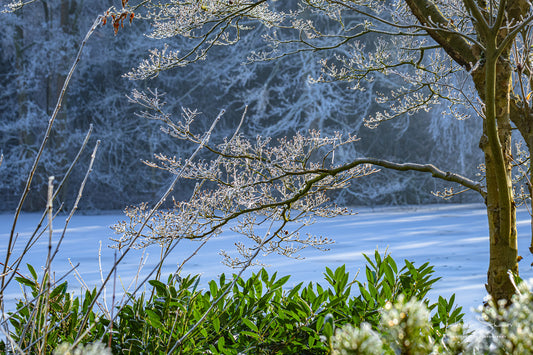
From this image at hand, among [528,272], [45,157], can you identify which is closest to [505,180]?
[528,272]

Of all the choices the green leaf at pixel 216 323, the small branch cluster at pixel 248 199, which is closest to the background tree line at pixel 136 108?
the small branch cluster at pixel 248 199

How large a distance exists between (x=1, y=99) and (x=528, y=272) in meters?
14.5

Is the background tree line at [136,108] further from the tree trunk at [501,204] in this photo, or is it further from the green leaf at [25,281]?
the green leaf at [25,281]

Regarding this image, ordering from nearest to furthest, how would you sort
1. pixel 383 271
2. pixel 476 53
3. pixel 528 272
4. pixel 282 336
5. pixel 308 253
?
pixel 282 336 < pixel 383 271 < pixel 476 53 < pixel 528 272 < pixel 308 253

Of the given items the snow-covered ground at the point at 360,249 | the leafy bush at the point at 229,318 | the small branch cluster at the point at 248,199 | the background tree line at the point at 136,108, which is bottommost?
the snow-covered ground at the point at 360,249

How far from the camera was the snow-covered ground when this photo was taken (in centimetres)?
647

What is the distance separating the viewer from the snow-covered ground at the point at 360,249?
6.47m

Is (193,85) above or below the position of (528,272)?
above

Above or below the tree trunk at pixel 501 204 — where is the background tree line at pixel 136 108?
above

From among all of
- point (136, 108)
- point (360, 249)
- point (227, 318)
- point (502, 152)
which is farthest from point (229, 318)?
point (136, 108)

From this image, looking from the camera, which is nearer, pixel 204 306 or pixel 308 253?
pixel 204 306

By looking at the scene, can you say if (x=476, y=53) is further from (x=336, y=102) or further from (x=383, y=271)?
(x=336, y=102)

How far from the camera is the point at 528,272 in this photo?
6516 millimetres

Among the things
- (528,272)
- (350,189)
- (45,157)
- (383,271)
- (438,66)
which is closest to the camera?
(383,271)
